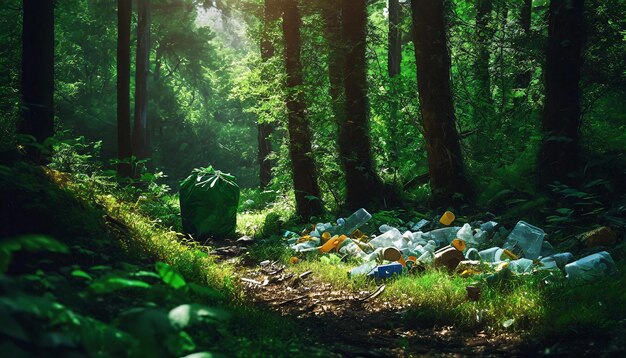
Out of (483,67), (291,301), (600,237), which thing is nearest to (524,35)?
(483,67)

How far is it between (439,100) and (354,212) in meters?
2.46

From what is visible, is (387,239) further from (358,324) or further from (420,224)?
(358,324)

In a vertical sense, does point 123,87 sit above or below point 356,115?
above

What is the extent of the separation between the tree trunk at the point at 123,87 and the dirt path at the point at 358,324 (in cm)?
796

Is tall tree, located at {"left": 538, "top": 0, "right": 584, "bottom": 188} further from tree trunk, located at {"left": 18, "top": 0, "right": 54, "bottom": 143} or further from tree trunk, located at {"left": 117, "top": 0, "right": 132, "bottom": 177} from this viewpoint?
tree trunk, located at {"left": 117, "top": 0, "right": 132, "bottom": 177}

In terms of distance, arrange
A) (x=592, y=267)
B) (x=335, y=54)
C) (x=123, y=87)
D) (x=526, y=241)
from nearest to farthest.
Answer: (x=592, y=267), (x=526, y=241), (x=335, y=54), (x=123, y=87)

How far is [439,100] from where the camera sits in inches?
315

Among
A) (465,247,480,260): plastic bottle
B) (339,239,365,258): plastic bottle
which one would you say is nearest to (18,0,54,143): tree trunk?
(339,239,365,258): plastic bottle

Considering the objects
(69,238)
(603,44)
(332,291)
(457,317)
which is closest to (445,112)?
(603,44)

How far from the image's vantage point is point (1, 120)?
7.25 m

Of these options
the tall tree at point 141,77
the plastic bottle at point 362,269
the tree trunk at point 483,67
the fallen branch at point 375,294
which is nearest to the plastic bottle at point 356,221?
the plastic bottle at point 362,269

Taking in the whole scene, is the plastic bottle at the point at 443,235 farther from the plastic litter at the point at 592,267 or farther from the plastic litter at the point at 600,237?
the plastic litter at the point at 592,267

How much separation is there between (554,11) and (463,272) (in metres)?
4.24

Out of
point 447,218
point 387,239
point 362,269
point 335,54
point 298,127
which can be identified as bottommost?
point 362,269
